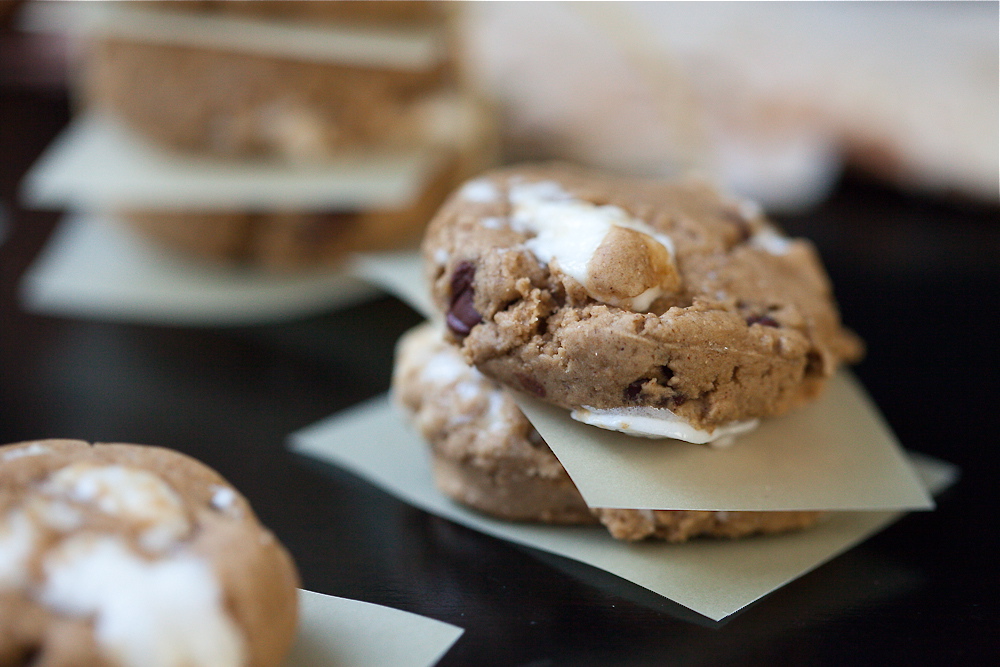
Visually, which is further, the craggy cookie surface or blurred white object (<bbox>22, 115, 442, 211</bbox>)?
blurred white object (<bbox>22, 115, 442, 211</bbox>)

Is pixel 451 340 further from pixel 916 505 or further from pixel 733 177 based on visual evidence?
pixel 733 177

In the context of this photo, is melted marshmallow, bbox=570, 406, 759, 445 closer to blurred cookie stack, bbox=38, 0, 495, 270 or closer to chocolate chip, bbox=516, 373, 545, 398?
→ chocolate chip, bbox=516, 373, 545, 398

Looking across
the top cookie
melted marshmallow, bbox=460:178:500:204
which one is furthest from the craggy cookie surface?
melted marshmallow, bbox=460:178:500:204

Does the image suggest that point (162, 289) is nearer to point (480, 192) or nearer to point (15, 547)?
point (480, 192)

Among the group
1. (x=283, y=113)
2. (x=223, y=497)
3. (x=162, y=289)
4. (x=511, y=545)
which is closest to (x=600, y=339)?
(x=511, y=545)

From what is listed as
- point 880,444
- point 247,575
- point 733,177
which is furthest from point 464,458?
point 733,177

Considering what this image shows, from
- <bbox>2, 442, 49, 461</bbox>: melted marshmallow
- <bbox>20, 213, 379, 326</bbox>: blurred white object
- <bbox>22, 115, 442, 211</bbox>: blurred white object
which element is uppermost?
<bbox>2, 442, 49, 461</bbox>: melted marshmallow
